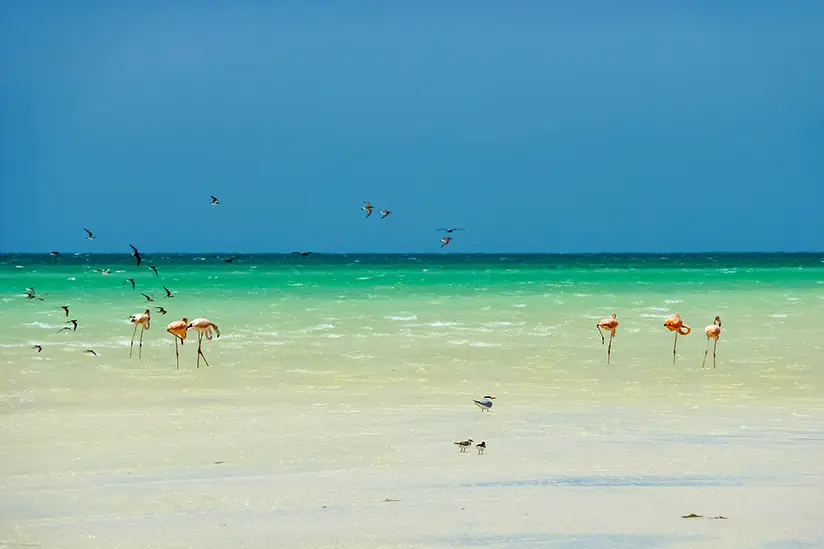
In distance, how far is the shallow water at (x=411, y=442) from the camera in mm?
5449

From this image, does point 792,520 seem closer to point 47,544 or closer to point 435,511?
point 435,511

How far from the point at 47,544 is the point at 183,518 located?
72 cm

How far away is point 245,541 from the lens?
5199 millimetres

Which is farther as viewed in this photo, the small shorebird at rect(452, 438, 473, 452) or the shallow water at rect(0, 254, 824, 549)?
the small shorebird at rect(452, 438, 473, 452)

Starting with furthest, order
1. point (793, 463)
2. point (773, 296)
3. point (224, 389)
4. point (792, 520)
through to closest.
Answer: point (773, 296), point (224, 389), point (793, 463), point (792, 520)

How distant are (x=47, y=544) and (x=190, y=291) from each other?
3191 centimetres

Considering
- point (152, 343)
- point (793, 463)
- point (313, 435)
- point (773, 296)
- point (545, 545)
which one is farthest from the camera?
point (773, 296)

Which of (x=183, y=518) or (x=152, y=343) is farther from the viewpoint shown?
(x=152, y=343)

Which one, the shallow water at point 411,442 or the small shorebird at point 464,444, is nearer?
the shallow water at point 411,442

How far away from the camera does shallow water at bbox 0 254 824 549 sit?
5.45 m

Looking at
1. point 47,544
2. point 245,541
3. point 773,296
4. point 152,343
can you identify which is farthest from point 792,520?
point 773,296

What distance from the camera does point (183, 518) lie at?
5586mm

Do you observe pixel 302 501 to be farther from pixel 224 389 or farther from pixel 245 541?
pixel 224 389

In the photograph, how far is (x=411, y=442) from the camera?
7.62 meters
